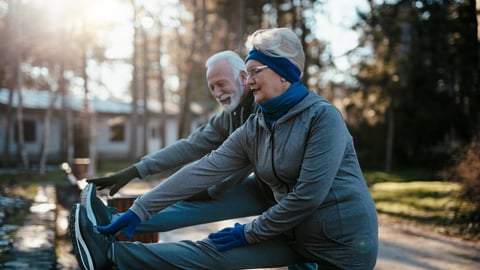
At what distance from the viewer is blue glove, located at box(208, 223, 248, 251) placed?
228 cm

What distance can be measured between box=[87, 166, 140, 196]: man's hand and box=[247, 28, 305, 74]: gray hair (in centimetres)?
139

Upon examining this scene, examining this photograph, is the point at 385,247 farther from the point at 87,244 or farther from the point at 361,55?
the point at 361,55

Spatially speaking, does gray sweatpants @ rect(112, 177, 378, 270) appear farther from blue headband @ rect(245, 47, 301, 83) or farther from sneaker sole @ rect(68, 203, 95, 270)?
blue headband @ rect(245, 47, 301, 83)

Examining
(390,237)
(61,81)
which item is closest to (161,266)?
(390,237)

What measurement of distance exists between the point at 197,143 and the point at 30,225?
4.41 m

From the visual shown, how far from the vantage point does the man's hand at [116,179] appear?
3084mm

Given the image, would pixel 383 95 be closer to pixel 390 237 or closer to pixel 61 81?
pixel 61 81

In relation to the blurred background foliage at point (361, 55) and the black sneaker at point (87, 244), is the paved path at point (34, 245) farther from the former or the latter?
the blurred background foliage at point (361, 55)

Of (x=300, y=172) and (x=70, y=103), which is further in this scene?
(x=70, y=103)

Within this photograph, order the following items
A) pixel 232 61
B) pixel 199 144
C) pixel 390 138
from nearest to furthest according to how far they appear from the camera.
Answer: pixel 232 61, pixel 199 144, pixel 390 138

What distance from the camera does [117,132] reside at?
32500 mm

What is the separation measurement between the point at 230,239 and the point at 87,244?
2.08ft

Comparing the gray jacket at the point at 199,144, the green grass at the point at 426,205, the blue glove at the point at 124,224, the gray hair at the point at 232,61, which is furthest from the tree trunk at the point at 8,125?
the blue glove at the point at 124,224

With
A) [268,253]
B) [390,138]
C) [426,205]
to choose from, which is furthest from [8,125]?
[268,253]
